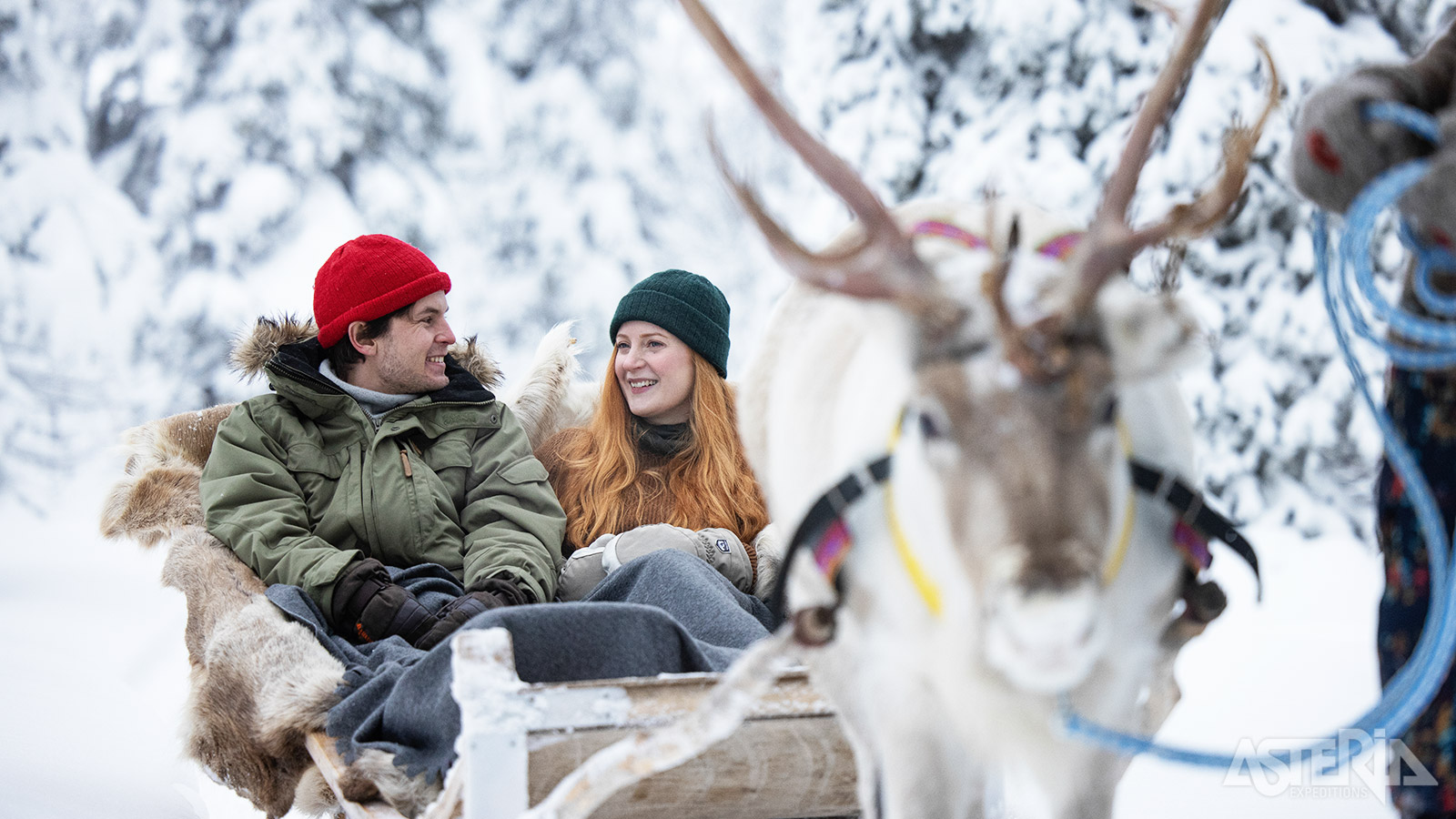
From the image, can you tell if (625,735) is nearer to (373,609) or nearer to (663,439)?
(373,609)

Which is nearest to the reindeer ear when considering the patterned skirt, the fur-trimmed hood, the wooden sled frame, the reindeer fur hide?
→ the patterned skirt

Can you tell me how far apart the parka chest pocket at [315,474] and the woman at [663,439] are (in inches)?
20.3

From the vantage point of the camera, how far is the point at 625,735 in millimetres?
1338

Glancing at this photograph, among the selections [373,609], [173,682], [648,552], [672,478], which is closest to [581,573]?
[648,552]

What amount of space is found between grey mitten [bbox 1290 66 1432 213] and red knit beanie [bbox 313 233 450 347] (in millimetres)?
1863

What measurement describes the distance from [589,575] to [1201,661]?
290cm

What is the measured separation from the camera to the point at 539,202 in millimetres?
7648

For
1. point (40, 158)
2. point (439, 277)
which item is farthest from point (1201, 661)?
point (40, 158)

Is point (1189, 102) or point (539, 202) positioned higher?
point (539, 202)

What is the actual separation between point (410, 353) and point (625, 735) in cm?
134

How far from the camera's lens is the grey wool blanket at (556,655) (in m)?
1.50

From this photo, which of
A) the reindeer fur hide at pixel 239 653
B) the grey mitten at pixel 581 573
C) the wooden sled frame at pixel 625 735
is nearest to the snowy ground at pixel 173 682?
the reindeer fur hide at pixel 239 653

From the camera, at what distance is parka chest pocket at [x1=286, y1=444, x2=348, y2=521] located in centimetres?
230

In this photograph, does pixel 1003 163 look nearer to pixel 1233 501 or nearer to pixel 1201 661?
pixel 1233 501
